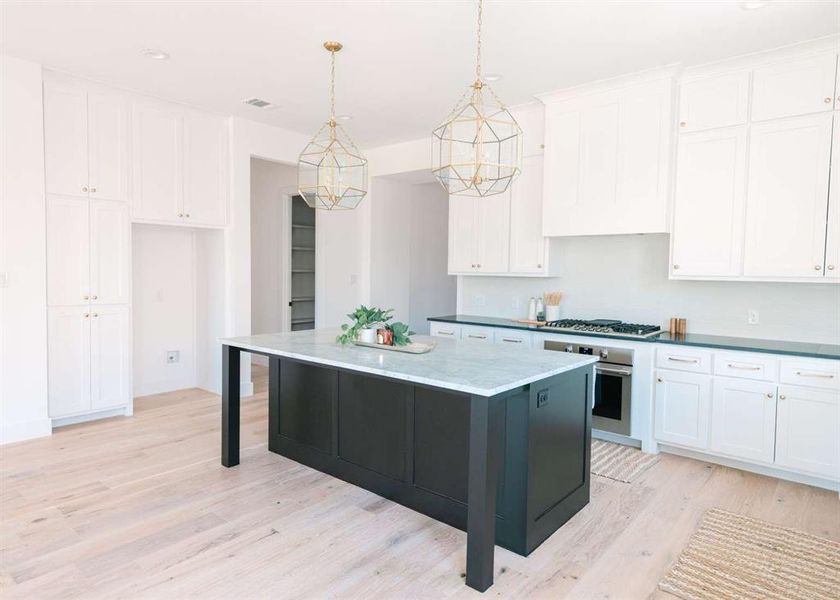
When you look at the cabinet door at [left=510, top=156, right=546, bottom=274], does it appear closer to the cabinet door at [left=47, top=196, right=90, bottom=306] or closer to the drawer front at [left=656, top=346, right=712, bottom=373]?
the drawer front at [left=656, top=346, right=712, bottom=373]

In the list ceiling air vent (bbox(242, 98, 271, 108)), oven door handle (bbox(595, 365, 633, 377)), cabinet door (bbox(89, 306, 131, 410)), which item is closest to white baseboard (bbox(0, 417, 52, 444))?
cabinet door (bbox(89, 306, 131, 410))

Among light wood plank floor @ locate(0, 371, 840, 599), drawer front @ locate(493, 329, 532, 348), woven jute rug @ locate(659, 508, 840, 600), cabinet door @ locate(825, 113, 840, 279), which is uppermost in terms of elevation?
cabinet door @ locate(825, 113, 840, 279)

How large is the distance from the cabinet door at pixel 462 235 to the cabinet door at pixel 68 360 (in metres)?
3.30

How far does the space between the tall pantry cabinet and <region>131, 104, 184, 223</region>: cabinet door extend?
11 cm

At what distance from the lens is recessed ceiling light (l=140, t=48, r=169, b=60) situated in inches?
140

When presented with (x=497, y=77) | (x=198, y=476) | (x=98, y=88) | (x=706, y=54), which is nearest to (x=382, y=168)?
(x=497, y=77)

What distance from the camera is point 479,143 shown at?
238 centimetres

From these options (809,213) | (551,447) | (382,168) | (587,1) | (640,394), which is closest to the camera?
(551,447)

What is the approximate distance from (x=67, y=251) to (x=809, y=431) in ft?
17.8

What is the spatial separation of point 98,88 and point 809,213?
535 centimetres

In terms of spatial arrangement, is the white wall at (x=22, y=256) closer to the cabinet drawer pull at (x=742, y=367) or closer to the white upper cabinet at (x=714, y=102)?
the white upper cabinet at (x=714, y=102)

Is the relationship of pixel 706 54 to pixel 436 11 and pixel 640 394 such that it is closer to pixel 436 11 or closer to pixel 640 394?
pixel 436 11

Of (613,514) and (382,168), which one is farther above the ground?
(382,168)

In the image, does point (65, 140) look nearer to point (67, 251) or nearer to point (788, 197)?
point (67, 251)
